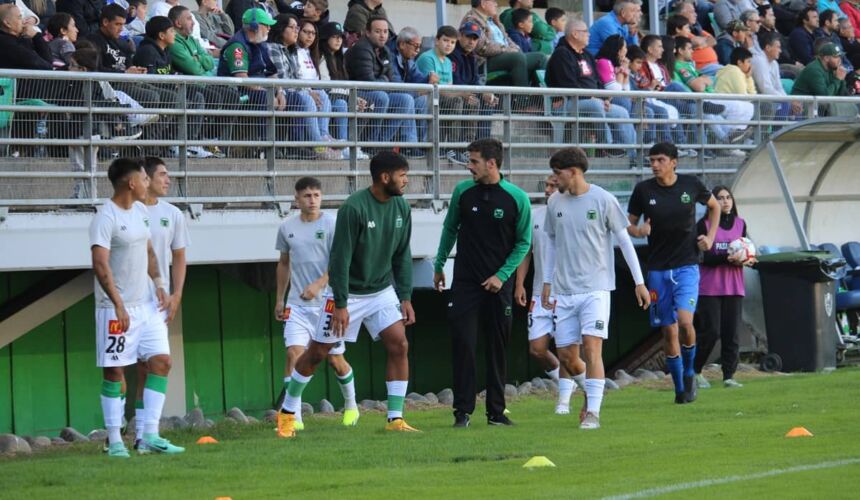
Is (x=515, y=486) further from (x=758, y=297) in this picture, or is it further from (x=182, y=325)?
(x=758, y=297)

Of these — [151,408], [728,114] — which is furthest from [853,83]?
[151,408]

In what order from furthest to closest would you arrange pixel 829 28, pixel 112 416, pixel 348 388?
pixel 829 28 < pixel 348 388 < pixel 112 416

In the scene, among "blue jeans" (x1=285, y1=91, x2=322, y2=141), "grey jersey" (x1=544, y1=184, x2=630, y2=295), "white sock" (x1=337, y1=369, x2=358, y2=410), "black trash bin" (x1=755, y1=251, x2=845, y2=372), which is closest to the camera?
"grey jersey" (x1=544, y1=184, x2=630, y2=295)

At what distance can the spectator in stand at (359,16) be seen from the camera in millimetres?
18750

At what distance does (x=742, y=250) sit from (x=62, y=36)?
716 cm

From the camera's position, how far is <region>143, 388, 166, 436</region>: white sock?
1154cm

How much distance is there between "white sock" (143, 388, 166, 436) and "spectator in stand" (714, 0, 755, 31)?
53.3ft

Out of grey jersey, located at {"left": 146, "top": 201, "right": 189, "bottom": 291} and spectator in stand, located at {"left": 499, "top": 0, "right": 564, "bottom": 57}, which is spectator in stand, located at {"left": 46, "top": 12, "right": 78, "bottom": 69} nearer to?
grey jersey, located at {"left": 146, "top": 201, "right": 189, "bottom": 291}

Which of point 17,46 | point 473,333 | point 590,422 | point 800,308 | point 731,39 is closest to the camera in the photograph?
point 590,422

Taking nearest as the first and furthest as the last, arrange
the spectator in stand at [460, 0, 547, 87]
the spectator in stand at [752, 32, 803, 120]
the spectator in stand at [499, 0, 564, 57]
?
the spectator in stand at [460, 0, 547, 87] → the spectator in stand at [499, 0, 564, 57] → the spectator in stand at [752, 32, 803, 120]

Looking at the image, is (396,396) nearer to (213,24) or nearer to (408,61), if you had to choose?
(408,61)

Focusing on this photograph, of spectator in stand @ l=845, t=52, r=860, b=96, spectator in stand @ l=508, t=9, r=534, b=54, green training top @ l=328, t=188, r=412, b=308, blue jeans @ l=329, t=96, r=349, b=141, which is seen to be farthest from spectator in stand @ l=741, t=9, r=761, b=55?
A: green training top @ l=328, t=188, r=412, b=308

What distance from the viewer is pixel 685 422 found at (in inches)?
510

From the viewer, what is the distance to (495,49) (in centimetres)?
1934
